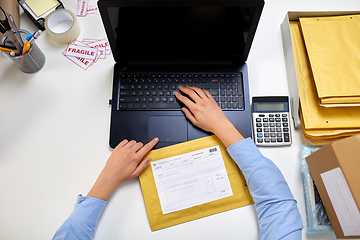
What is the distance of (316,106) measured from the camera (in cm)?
73

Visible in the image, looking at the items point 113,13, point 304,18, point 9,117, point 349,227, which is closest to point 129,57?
point 113,13

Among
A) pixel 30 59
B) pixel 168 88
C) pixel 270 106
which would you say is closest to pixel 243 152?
pixel 270 106

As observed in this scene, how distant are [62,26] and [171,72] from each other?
1.31 feet

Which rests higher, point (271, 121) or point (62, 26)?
point (62, 26)

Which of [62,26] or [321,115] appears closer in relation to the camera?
[321,115]

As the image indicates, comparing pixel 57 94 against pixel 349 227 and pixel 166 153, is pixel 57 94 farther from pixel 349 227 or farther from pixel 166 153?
pixel 349 227

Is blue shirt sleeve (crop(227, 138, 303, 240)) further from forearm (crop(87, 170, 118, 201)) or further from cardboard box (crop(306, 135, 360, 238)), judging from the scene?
forearm (crop(87, 170, 118, 201))

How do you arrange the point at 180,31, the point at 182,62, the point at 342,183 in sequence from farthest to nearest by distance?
the point at 182,62, the point at 180,31, the point at 342,183

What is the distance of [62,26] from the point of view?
831mm

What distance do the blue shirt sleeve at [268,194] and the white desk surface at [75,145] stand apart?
5 cm

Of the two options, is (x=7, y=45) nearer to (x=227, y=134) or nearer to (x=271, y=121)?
(x=227, y=134)

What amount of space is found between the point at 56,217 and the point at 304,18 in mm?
926

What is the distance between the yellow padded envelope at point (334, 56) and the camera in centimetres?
69

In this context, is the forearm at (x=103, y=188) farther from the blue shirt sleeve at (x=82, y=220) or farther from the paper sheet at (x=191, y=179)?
the paper sheet at (x=191, y=179)
